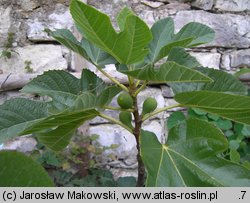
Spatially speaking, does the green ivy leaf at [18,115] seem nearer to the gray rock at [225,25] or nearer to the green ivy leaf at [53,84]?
the green ivy leaf at [53,84]

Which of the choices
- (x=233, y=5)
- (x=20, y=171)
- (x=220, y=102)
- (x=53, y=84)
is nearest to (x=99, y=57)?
(x=53, y=84)

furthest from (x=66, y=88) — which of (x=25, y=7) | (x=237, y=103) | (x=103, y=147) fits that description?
(x=25, y=7)

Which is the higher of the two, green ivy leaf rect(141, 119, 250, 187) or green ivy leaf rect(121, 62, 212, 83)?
green ivy leaf rect(121, 62, 212, 83)

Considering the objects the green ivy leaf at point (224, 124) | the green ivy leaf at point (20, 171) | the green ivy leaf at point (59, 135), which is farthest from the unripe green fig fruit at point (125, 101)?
the green ivy leaf at point (224, 124)

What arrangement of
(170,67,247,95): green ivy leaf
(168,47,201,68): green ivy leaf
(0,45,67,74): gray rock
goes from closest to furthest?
1. (168,47,201,68): green ivy leaf
2. (170,67,247,95): green ivy leaf
3. (0,45,67,74): gray rock

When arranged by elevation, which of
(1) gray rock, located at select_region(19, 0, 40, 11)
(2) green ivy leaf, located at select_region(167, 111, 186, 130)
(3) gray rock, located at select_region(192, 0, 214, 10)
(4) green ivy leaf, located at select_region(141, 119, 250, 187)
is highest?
(4) green ivy leaf, located at select_region(141, 119, 250, 187)

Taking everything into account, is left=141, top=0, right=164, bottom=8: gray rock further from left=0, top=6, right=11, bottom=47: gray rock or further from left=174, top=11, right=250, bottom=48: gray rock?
left=0, top=6, right=11, bottom=47: gray rock

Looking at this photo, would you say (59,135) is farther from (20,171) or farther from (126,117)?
(20,171)

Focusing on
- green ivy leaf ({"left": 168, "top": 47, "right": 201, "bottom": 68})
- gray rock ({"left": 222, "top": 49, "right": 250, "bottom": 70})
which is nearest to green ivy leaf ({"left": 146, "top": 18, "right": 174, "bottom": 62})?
green ivy leaf ({"left": 168, "top": 47, "right": 201, "bottom": 68})
